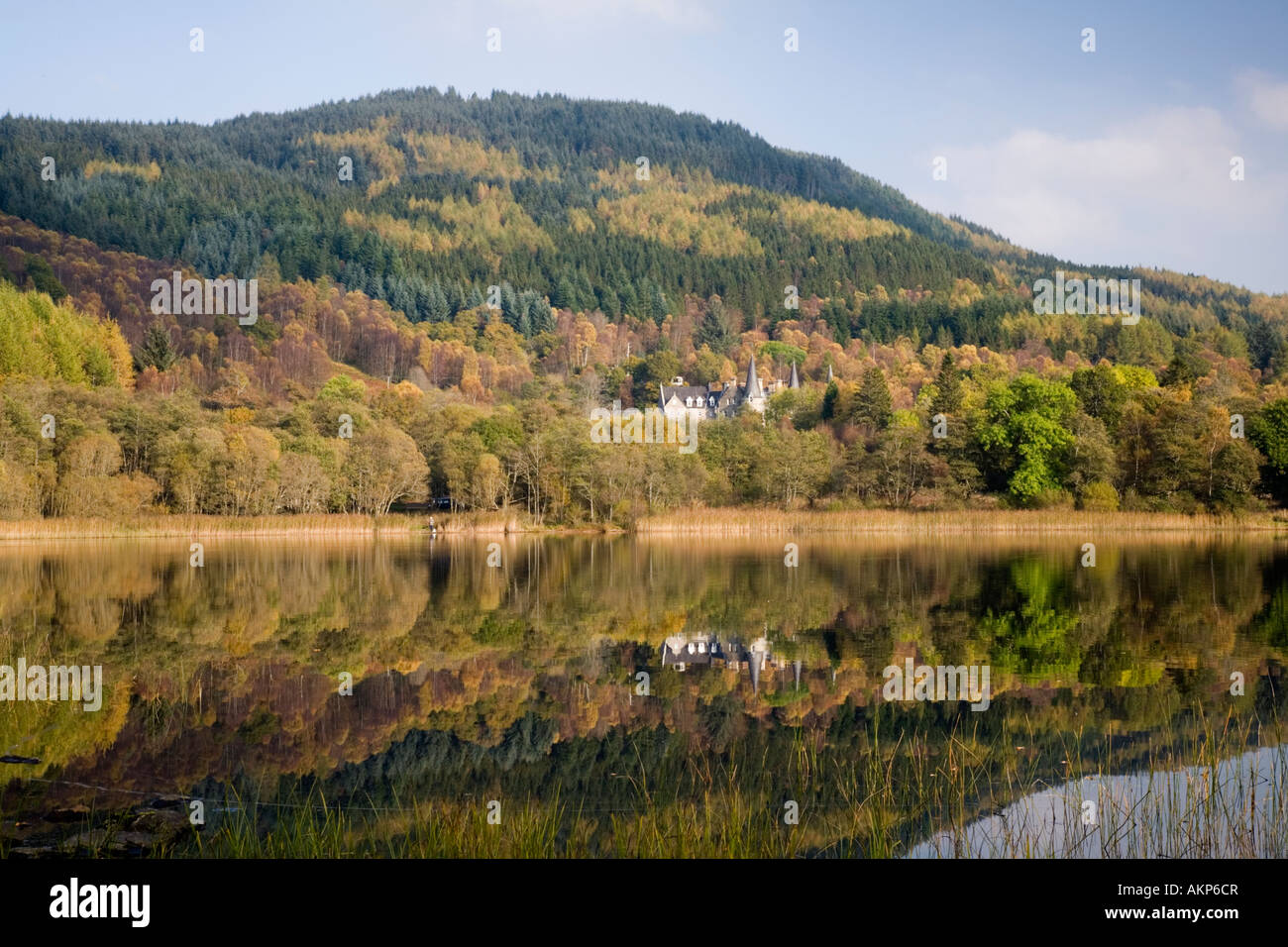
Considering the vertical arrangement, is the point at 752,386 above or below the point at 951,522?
above

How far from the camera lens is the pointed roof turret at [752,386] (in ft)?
450

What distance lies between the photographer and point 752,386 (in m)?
140

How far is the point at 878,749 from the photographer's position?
10188 millimetres

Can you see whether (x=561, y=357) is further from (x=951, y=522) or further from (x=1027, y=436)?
(x=951, y=522)

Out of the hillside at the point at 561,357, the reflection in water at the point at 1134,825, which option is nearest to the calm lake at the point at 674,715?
the reflection in water at the point at 1134,825

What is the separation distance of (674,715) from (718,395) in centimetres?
13180

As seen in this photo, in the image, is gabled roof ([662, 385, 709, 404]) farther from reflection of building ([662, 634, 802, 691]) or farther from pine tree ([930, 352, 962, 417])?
reflection of building ([662, 634, 802, 691])

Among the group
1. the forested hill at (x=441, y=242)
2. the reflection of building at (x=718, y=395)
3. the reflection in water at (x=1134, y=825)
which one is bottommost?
the reflection in water at (x=1134, y=825)

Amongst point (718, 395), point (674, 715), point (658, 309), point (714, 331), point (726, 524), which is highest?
point (658, 309)

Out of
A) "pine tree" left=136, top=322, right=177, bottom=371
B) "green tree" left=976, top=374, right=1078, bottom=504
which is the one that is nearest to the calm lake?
"green tree" left=976, top=374, right=1078, bottom=504

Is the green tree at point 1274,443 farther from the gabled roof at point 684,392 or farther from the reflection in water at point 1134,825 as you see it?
the gabled roof at point 684,392

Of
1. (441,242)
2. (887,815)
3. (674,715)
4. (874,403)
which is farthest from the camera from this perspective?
(441,242)

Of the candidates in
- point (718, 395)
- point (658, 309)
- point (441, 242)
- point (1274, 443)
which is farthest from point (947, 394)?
point (441, 242)

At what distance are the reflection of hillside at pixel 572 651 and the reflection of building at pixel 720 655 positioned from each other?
0.09 meters
